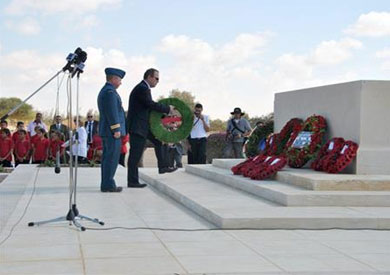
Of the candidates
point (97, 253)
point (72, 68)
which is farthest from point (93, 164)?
point (97, 253)

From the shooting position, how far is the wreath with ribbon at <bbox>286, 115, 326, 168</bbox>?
38.0 feet

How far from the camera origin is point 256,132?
624 inches

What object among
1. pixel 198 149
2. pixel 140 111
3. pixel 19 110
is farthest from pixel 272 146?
→ pixel 19 110

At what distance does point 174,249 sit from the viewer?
657 centimetres

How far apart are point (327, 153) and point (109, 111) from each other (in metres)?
3.60

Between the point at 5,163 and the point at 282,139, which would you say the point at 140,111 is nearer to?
the point at 282,139

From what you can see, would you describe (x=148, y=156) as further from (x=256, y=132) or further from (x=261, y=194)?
(x=261, y=194)

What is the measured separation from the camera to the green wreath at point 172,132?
1212 centimetres

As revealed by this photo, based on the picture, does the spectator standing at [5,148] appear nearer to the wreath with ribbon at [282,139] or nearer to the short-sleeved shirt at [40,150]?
the short-sleeved shirt at [40,150]

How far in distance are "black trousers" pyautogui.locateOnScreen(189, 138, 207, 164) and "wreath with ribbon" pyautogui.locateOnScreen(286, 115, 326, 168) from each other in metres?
5.44

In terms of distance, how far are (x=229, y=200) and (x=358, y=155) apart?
2.54 meters

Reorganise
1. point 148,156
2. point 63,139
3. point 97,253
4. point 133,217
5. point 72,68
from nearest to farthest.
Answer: point 97,253, point 72,68, point 133,217, point 63,139, point 148,156

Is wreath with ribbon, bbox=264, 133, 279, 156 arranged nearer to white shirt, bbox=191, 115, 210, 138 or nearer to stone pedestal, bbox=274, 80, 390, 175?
stone pedestal, bbox=274, 80, 390, 175

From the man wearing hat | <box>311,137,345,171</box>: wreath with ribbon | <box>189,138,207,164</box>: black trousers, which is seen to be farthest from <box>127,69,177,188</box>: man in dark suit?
the man wearing hat
